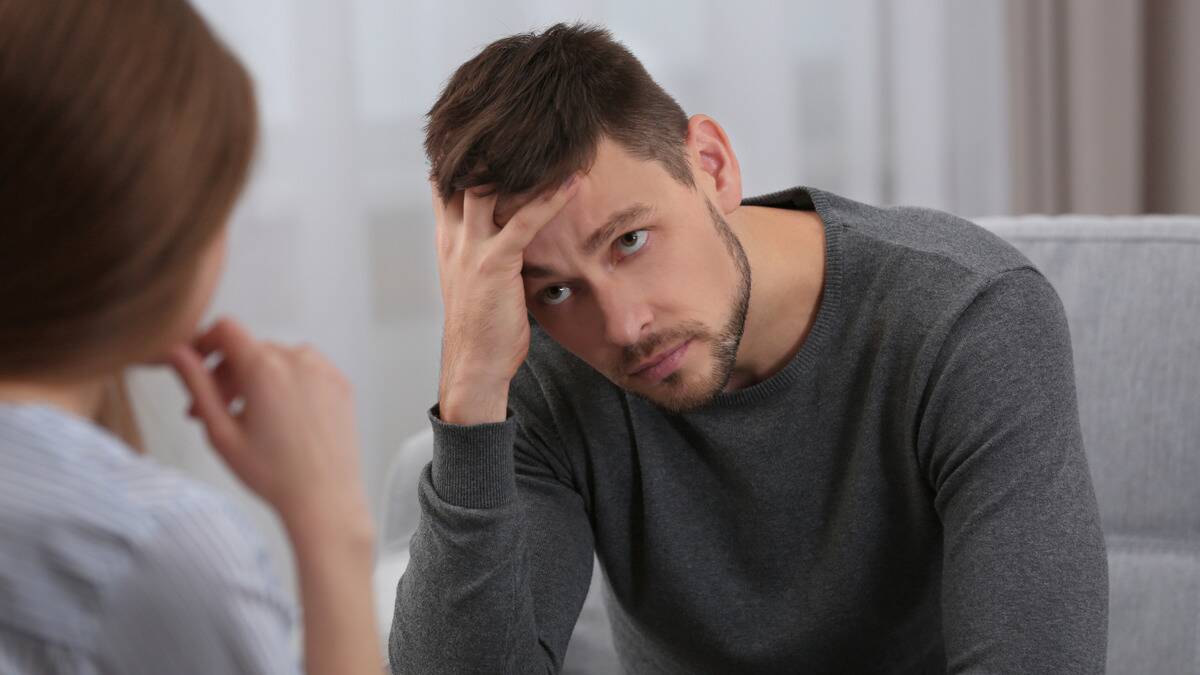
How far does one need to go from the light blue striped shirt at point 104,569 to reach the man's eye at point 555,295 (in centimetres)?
65

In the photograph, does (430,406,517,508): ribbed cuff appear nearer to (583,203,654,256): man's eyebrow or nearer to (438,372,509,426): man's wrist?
(438,372,509,426): man's wrist

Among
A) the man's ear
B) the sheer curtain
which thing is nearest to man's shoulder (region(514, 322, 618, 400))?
the man's ear

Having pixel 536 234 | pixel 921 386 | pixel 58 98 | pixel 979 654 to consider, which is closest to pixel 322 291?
pixel 536 234

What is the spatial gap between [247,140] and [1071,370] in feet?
2.91


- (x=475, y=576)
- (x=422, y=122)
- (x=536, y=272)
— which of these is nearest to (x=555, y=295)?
(x=536, y=272)

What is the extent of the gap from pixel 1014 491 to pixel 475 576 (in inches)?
21.0

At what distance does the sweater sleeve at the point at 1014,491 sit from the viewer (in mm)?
1150

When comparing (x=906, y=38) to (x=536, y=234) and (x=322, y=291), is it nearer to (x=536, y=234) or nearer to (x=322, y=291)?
(x=322, y=291)

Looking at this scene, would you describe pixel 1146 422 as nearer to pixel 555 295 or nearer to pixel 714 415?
pixel 714 415

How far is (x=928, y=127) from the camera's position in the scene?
2.66m

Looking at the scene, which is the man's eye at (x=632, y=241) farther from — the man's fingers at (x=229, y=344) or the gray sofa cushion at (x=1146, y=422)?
the gray sofa cushion at (x=1146, y=422)

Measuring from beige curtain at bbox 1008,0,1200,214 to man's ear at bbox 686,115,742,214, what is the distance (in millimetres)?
1401

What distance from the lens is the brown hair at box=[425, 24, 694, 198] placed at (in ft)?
3.99

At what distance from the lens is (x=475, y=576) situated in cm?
126
